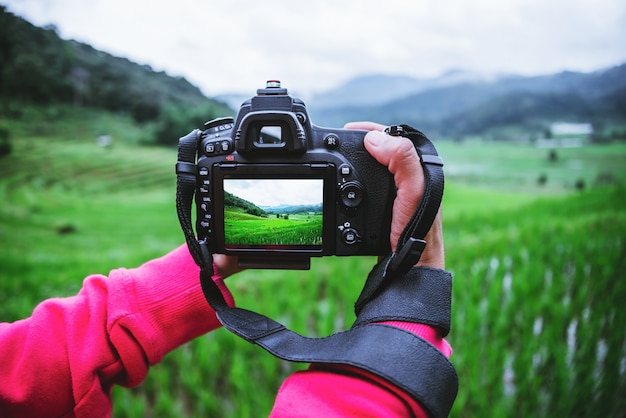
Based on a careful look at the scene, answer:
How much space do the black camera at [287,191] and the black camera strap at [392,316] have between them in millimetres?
28

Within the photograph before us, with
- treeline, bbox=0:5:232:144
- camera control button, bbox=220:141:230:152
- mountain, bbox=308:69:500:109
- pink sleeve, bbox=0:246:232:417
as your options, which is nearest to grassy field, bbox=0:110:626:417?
treeline, bbox=0:5:232:144

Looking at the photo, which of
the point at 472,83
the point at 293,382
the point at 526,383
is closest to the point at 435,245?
the point at 293,382

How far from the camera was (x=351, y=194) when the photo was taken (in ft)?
1.59

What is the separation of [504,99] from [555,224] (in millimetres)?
590

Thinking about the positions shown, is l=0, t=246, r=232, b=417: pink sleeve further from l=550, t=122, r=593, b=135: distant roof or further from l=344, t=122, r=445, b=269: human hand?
l=550, t=122, r=593, b=135: distant roof

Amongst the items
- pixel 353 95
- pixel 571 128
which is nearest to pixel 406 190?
pixel 353 95

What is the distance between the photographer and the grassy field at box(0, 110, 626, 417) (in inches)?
38.6

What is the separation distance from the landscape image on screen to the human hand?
3.1 inches

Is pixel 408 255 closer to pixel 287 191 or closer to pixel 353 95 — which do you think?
pixel 287 191

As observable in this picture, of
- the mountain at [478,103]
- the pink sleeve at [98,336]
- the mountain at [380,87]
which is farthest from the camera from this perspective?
the mountain at [380,87]

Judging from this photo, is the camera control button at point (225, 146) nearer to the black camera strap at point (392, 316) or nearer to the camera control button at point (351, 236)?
the black camera strap at point (392, 316)

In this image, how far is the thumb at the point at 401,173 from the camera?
17.1 inches

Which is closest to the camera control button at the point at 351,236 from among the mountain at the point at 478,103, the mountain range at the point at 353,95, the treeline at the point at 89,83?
the mountain range at the point at 353,95

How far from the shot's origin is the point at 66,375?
42 centimetres
